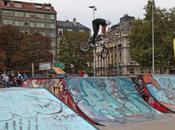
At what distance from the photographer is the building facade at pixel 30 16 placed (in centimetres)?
11312

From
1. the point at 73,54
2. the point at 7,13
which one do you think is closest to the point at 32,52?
the point at 73,54

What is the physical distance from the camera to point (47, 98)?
7293 millimetres

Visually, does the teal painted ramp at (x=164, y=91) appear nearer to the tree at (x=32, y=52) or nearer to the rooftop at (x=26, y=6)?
the tree at (x=32, y=52)

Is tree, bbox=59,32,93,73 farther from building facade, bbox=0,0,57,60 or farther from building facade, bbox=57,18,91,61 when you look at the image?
building facade, bbox=57,18,91,61

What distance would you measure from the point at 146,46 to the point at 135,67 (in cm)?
5537

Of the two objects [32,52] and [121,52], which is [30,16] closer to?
[121,52]

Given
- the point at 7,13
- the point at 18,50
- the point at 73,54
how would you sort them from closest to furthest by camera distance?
the point at 18,50 → the point at 73,54 → the point at 7,13

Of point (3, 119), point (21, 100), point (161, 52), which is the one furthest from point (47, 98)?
point (161, 52)

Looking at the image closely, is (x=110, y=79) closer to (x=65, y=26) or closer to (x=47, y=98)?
(x=47, y=98)

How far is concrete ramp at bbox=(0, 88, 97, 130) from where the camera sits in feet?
20.9

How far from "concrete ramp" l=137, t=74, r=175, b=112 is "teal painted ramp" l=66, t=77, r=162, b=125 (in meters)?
1.52

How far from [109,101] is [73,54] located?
62980 millimetres

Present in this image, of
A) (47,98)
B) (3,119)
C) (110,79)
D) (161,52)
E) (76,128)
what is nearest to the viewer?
(3,119)

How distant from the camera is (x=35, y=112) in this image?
6715 mm
